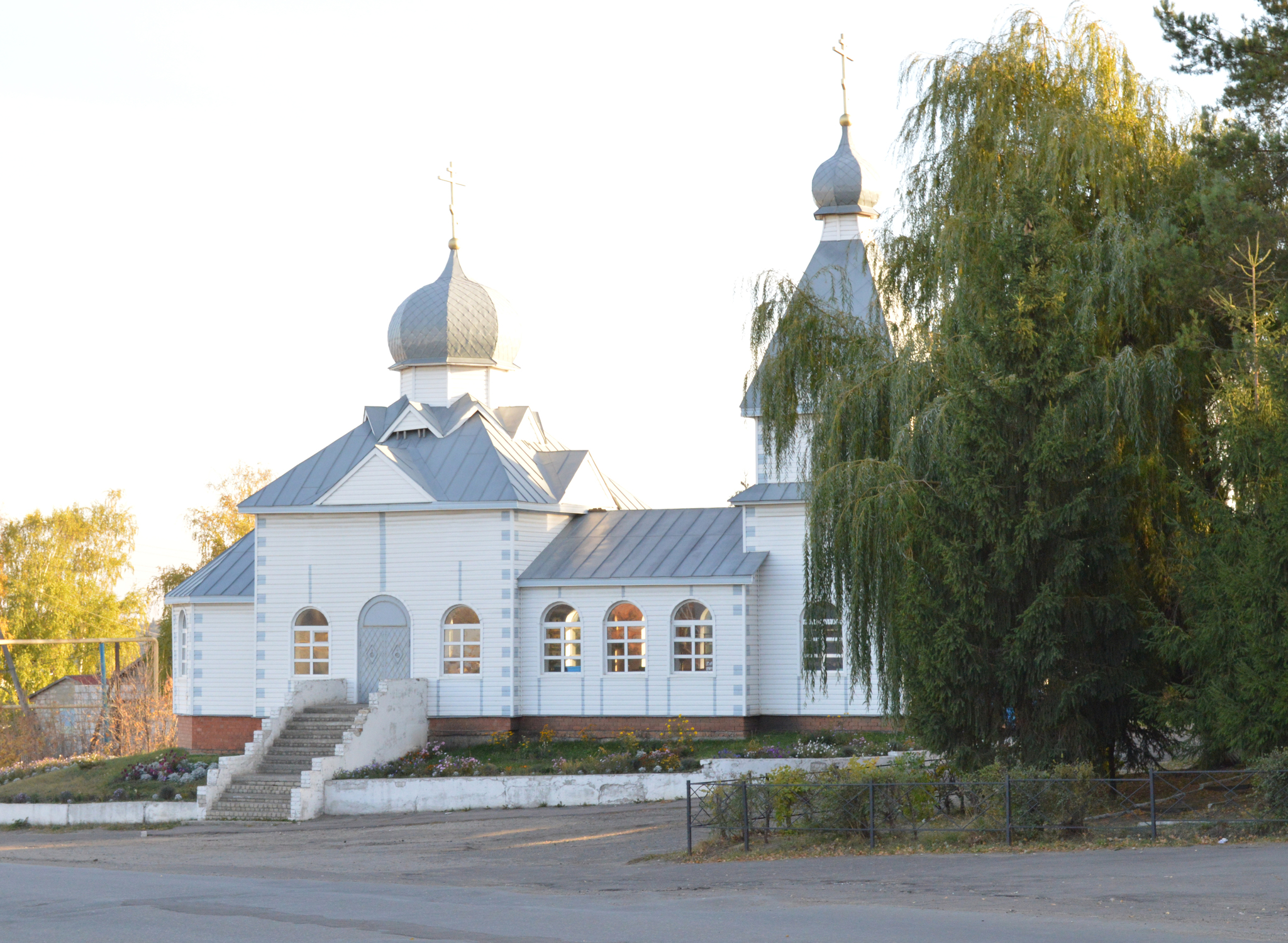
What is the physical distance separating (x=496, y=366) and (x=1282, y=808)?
21.7 metres

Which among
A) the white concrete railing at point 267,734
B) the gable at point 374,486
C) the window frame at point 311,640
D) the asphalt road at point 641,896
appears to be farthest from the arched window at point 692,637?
the asphalt road at point 641,896

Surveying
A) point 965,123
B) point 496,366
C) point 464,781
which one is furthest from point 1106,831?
point 496,366

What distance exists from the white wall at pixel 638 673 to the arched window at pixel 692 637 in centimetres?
13

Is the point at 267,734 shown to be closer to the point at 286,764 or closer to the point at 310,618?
the point at 286,764

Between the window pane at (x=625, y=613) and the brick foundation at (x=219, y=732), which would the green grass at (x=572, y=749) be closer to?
the window pane at (x=625, y=613)

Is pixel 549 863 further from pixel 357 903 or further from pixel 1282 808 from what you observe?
pixel 1282 808

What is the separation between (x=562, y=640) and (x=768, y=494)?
5.09 meters

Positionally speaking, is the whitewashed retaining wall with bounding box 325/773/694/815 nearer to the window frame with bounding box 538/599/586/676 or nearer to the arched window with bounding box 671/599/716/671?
the arched window with bounding box 671/599/716/671

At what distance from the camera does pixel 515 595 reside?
97.3ft

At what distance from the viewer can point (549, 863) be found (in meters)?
18.4

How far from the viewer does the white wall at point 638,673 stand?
28.4 meters

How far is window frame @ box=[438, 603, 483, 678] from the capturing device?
2959 cm

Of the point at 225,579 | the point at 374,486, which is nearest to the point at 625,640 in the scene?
the point at 374,486

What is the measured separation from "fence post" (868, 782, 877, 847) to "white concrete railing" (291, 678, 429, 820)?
12423 mm
